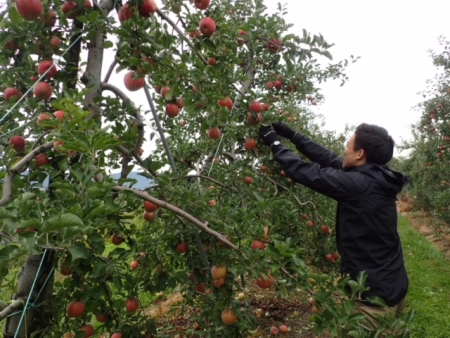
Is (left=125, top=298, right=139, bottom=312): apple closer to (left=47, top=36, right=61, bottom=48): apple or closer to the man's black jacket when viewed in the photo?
the man's black jacket

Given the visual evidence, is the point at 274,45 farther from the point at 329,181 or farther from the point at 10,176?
the point at 10,176

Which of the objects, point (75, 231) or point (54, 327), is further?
point (54, 327)

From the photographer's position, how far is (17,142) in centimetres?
170

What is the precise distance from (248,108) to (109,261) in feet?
4.36

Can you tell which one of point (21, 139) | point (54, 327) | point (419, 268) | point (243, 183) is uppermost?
point (21, 139)

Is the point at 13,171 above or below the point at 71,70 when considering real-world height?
below

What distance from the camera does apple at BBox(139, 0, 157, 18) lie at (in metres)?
1.71

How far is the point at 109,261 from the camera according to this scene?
1493 mm

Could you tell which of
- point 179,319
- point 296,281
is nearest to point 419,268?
point 179,319

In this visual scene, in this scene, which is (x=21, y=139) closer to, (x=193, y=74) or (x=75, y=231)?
(x=193, y=74)

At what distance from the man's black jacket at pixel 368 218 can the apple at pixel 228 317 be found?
28.3 inches

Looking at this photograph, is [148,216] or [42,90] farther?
[148,216]

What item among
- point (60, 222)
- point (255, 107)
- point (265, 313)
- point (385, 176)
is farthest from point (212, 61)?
point (265, 313)

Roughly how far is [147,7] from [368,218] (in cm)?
152
